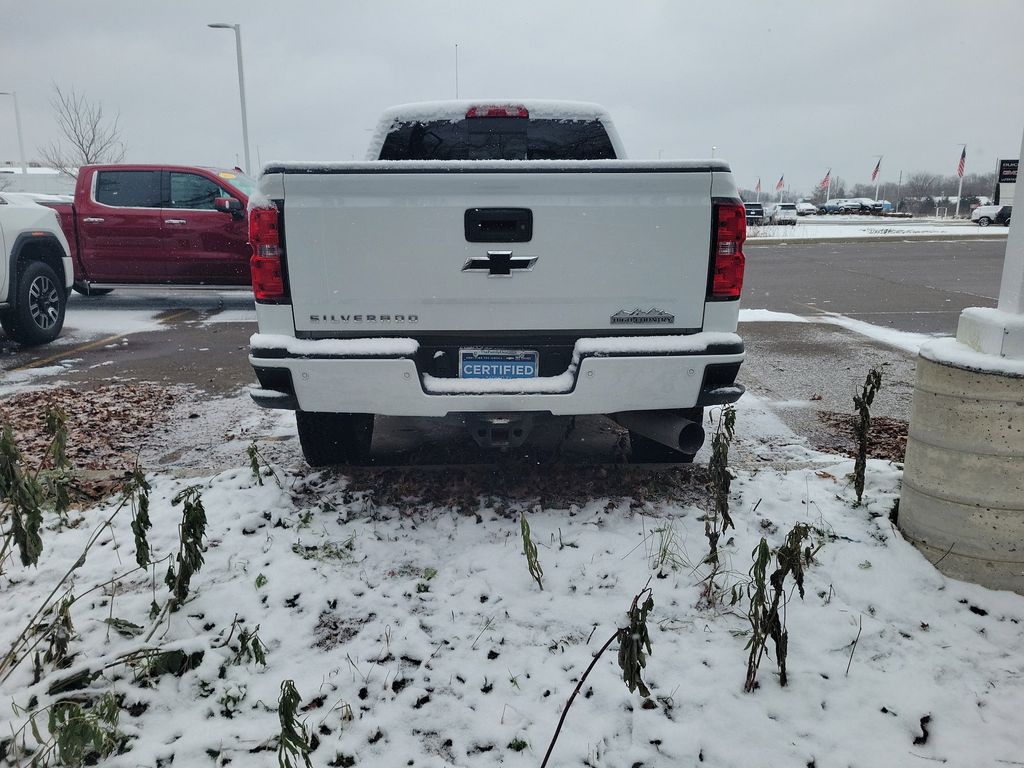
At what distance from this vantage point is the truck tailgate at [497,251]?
3.23 m

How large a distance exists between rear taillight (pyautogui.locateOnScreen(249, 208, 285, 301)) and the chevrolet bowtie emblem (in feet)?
2.72

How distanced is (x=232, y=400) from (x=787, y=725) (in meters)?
5.05

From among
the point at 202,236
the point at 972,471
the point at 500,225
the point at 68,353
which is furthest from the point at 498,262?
the point at 202,236

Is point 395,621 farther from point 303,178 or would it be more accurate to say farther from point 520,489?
point 303,178

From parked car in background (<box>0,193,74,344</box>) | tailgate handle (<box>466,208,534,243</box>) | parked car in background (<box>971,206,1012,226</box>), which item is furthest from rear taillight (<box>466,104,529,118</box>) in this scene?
parked car in background (<box>971,206,1012,226</box>)

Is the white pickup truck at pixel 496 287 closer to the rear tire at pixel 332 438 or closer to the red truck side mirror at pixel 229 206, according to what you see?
the rear tire at pixel 332 438

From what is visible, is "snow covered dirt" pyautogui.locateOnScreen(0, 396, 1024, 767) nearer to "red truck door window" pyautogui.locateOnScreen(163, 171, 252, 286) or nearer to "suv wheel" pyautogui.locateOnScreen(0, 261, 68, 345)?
"suv wheel" pyautogui.locateOnScreen(0, 261, 68, 345)

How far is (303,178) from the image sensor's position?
3.23 m

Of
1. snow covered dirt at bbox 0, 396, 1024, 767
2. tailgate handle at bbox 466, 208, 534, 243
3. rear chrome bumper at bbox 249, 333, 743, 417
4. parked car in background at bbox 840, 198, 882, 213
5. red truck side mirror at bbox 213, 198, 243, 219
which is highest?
parked car in background at bbox 840, 198, 882, 213

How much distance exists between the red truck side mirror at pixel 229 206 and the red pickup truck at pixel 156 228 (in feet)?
0.28

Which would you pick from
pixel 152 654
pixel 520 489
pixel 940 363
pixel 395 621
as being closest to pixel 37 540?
pixel 152 654

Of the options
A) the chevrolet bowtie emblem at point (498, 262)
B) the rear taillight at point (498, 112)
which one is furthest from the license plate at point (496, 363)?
the rear taillight at point (498, 112)

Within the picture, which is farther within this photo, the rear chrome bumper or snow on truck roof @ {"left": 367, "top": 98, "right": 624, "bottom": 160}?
snow on truck roof @ {"left": 367, "top": 98, "right": 624, "bottom": 160}

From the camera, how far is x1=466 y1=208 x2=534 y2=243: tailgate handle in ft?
10.7
